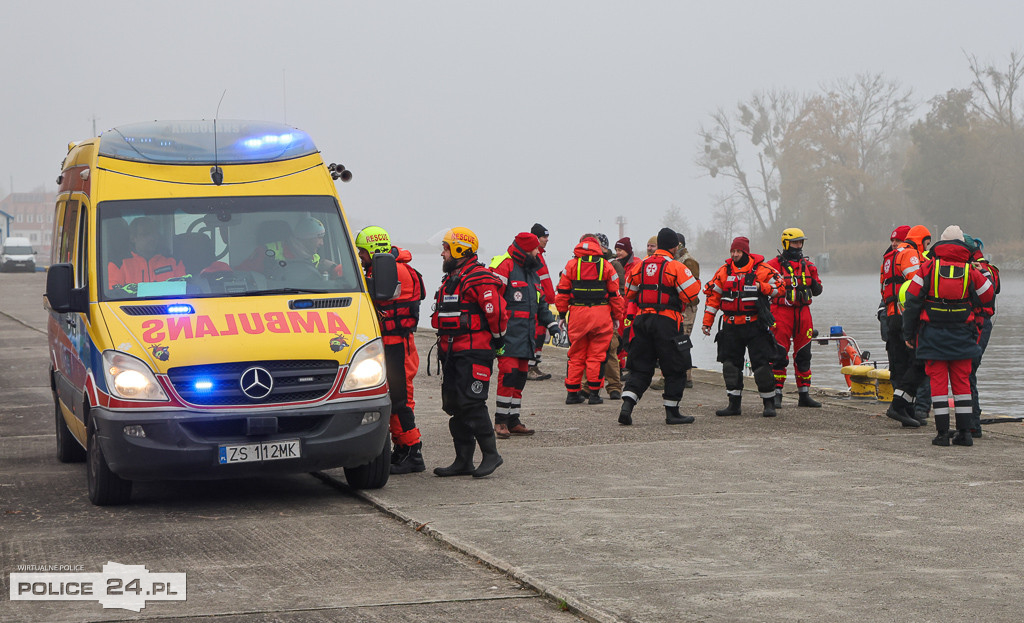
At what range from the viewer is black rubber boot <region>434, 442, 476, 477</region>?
923 centimetres

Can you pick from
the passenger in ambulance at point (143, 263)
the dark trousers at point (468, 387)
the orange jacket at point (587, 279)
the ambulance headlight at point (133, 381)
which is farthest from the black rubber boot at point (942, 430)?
the ambulance headlight at point (133, 381)

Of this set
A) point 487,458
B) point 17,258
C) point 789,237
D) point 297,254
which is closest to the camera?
point 297,254

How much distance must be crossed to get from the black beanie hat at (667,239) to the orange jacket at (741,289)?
21.5 inches

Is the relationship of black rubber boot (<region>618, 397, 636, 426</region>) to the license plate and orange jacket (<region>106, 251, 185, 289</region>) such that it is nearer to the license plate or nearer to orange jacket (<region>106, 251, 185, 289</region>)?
the license plate

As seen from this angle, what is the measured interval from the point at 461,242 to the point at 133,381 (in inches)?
108

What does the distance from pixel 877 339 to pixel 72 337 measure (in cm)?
3093

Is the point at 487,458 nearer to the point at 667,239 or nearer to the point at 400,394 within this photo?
the point at 400,394

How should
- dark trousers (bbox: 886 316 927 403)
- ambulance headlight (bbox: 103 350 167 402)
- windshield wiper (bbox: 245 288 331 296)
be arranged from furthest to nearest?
dark trousers (bbox: 886 316 927 403) → windshield wiper (bbox: 245 288 331 296) → ambulance headlight (bbox: 103 350 167 402)

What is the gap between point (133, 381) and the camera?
301 inches

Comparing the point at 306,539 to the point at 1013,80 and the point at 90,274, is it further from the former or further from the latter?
the point at 1013,80

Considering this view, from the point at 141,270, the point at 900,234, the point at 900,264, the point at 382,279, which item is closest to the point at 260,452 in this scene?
the point at 382,279

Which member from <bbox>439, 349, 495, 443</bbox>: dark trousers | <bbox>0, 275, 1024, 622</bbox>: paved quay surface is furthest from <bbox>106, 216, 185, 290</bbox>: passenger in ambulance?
<bbox>439, 349, 495, 443</bbox>: dark trousers

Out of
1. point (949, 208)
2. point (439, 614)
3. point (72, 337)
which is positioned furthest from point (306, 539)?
point (949, 208)
